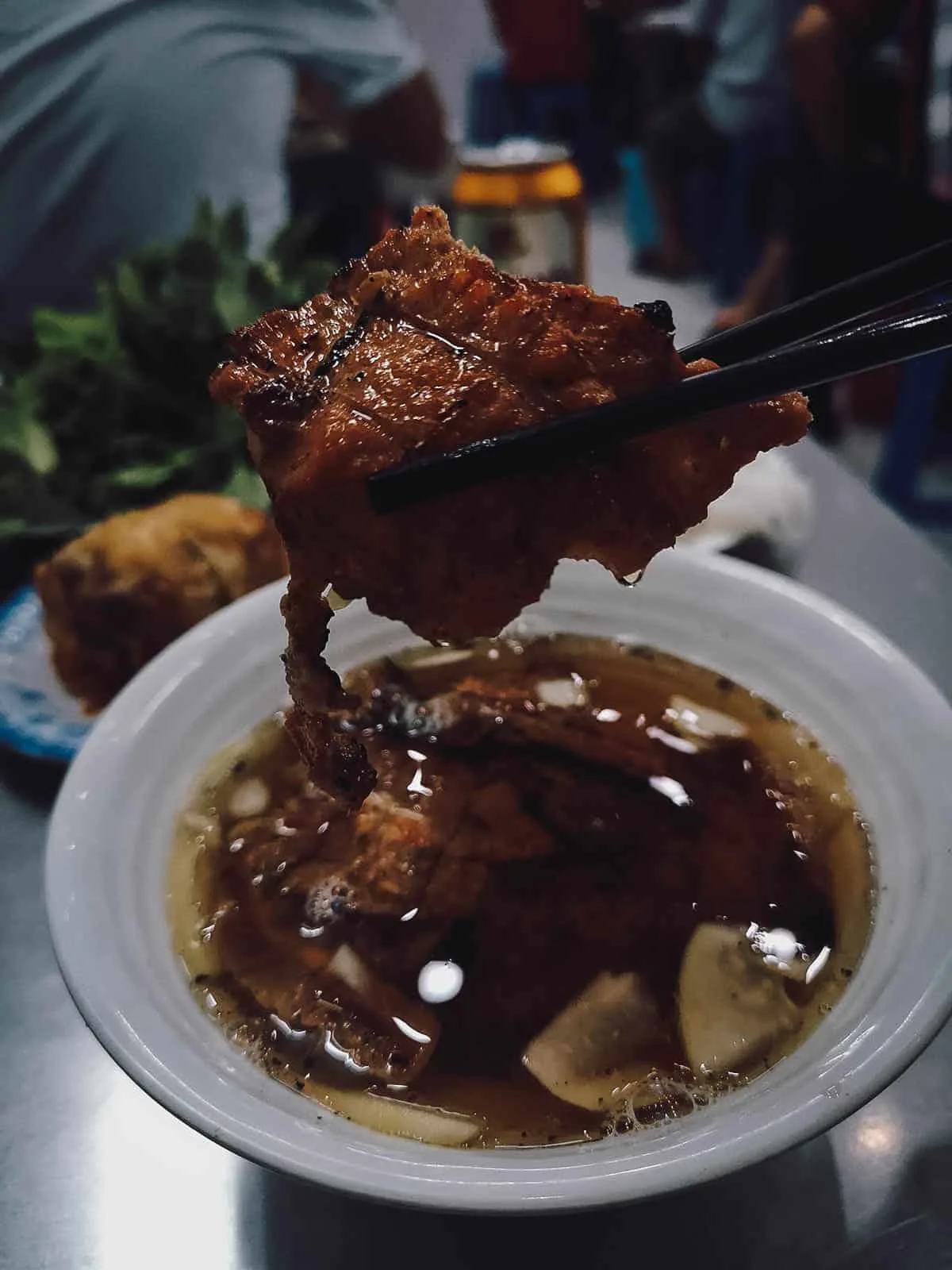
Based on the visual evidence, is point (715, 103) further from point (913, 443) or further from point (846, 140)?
point (913, 443)

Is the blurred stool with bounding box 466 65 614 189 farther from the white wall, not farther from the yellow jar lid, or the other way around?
the yellow jar lid

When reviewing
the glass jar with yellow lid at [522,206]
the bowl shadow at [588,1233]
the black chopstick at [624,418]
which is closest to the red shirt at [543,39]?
the glass jar with yellow lid at [522,206]

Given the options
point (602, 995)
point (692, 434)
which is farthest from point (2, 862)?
point (692, 434)

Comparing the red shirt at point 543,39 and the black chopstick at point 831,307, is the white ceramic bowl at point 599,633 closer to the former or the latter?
the black chopstick at point 831,307

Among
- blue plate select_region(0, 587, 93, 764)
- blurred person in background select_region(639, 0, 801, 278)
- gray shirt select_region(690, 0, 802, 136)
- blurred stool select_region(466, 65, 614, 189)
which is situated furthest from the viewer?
blurred stool select_region(466, 65, 614, 189)

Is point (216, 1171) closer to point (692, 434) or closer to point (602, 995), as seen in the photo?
point (602, 995)

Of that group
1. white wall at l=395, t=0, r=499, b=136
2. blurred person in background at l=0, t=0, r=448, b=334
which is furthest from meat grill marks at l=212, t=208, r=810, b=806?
white wall at l=395, t=0, r=499, b=136

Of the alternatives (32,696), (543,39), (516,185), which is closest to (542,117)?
(543,39)

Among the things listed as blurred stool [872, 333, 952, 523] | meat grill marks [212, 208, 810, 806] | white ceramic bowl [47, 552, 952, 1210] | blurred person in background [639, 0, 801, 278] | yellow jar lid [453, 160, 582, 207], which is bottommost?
blurred stool [872, 333, 952, 523]
